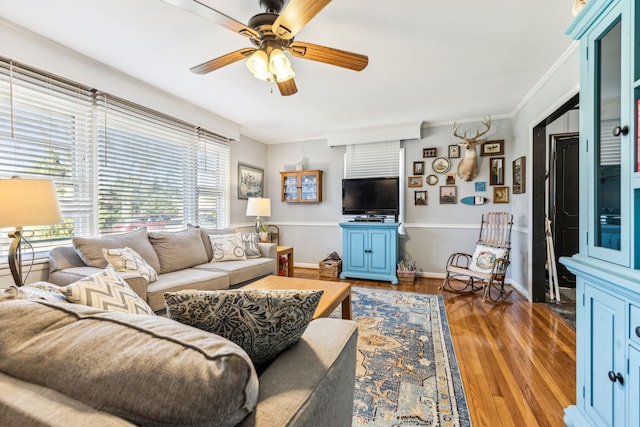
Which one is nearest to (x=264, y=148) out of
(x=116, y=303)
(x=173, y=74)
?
(x=173, y=74)

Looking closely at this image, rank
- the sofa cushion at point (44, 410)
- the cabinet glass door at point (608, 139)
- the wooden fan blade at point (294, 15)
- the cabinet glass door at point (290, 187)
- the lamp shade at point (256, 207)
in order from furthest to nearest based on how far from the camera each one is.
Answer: the cabinet glass door at point (290, 187) → the lamp shade at point (256, 207) → the wooden fan blade at point (294, 15) → the cabinet glass door at point (608, 139) → the sofa cushion at point (44, 410)

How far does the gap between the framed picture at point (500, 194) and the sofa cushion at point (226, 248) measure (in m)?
3.56

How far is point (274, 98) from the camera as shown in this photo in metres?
3.39

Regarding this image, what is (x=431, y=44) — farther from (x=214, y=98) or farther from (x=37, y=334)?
(x=37, y=334)

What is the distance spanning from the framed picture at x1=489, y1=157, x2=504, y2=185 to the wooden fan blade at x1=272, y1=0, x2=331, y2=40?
3502 millimetres

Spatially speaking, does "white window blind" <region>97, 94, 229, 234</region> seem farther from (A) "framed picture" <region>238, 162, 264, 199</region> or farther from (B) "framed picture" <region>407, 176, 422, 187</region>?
(B) "framed picture" <region>407, 176, 422, 187</region>

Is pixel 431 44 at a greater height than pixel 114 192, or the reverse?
pixel 431 44

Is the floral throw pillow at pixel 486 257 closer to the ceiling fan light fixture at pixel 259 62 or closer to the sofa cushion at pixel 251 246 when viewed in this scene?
the sofa cushion at pixel 251 246

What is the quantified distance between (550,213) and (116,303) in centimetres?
489

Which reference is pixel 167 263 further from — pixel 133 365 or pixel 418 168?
pixel 418 168

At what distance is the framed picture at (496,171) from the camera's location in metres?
3.99

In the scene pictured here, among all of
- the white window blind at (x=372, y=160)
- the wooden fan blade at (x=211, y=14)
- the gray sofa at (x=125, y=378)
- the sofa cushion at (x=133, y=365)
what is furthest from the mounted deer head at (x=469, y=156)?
the sofa cushion at (x=133, y=365)

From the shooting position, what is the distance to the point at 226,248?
3.36 meters

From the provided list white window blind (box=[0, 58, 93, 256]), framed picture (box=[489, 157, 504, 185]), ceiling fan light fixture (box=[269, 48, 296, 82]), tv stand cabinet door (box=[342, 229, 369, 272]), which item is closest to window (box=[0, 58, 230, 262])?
white window blind (box=[0, 58, 93, 256])
